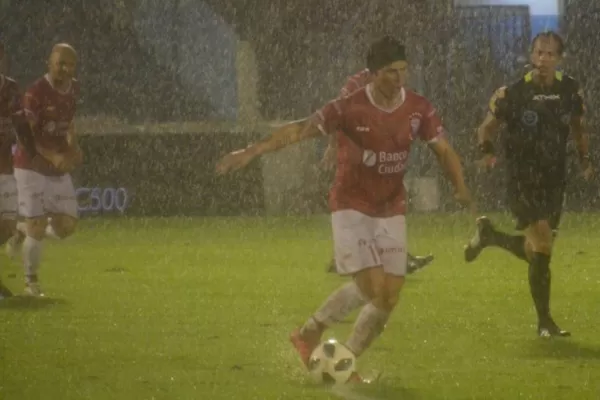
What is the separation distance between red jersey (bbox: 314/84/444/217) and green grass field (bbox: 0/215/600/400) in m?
1.06

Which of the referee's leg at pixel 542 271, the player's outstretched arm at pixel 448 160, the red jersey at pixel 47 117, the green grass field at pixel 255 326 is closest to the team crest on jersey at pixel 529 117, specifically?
the referee's leg at pixel 542 271

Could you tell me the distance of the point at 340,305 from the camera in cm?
947

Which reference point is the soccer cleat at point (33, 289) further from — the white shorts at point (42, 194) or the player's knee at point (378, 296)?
the player's knee at point (378, 296)

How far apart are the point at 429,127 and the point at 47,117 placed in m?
5.54

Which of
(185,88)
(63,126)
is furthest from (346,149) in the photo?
(185,88)

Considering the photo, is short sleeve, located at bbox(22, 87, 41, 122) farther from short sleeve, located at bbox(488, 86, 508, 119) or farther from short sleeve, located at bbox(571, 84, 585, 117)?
short sleeve, located at bbox(571, 84, 585, 117)

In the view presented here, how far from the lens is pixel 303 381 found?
30.7 feet

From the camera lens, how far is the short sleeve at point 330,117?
9141 millimetres

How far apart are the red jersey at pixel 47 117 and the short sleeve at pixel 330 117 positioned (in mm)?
5312

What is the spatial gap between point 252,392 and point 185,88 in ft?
97.2

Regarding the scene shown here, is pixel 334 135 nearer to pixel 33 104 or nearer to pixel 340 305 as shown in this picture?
pixel 340 305

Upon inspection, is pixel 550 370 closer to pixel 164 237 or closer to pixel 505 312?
pixel 505 312

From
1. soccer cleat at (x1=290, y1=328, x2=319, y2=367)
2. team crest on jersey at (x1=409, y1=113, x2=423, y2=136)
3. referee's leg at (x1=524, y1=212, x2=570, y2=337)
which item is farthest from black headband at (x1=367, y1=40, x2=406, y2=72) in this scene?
referee's leg at (x1=524, y1=212, x2=570, y2=337)

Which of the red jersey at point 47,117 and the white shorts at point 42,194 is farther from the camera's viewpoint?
the white shorts at point 42,194
